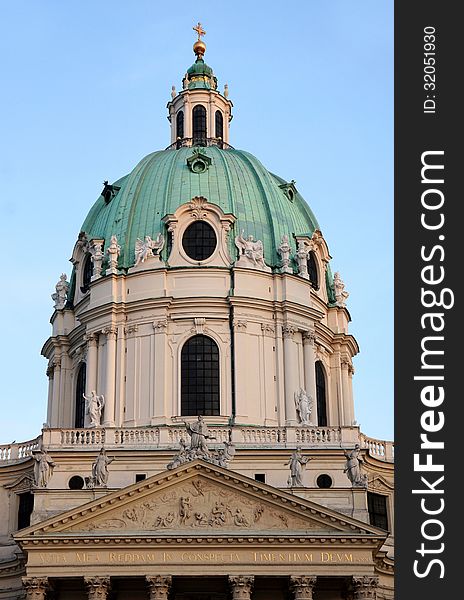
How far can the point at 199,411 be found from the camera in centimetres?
5759

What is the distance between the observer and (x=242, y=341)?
194ft

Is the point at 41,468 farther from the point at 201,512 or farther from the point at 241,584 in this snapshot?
the point at 241,584

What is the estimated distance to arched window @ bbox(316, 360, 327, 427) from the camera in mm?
61469

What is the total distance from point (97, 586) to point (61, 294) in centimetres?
2147

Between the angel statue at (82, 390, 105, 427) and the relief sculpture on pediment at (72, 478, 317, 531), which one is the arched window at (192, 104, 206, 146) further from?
the relief sculpture on pediment at (72, 478, 317, 531)

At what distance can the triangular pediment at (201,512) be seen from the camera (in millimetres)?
47375

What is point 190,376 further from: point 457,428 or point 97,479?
point 457,428

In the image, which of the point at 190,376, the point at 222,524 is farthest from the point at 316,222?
the point at 222,524

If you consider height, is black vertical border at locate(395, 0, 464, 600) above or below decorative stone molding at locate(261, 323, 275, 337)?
below

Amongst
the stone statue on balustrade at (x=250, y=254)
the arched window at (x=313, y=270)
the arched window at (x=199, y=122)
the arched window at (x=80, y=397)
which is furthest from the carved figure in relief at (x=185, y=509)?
the arched window at (x=199, y=122)

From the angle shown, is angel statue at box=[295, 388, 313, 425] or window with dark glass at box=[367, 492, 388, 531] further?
window with dark glass at box=[367, 492, 388, 531]

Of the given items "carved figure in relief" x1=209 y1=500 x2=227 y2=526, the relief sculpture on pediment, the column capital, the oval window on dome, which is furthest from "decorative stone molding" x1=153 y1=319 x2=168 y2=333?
"carved figure in relief" x1=209 y1=500 x2=227 y2=526

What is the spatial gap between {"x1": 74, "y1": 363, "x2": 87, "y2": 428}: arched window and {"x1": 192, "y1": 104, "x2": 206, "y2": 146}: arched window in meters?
15.7

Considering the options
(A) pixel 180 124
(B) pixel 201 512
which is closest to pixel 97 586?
(B) pixel 201 512
